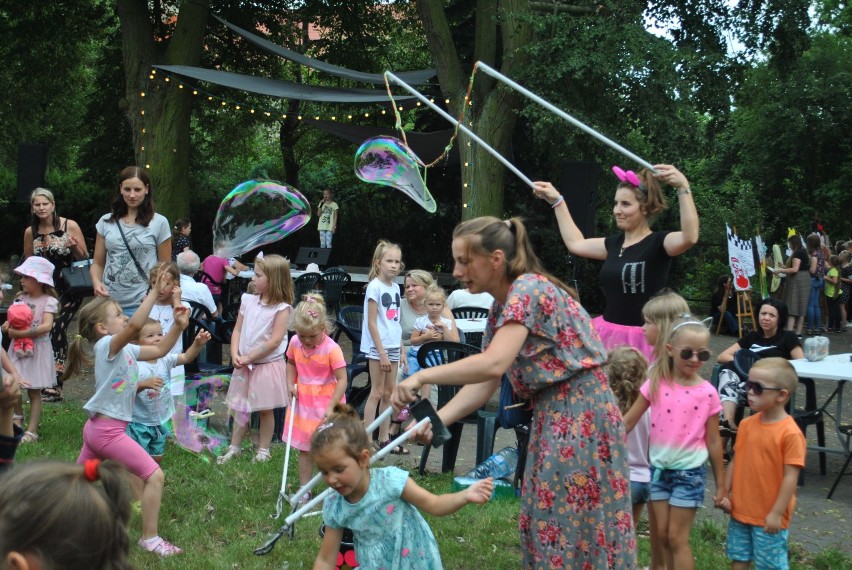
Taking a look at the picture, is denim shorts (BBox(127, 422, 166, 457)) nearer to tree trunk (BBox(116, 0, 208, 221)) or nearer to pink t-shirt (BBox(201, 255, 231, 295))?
pink t-shirt (BBox(201, 255, 231, 295))

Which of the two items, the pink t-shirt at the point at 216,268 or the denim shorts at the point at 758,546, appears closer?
the denim shorts at the point at 758,546

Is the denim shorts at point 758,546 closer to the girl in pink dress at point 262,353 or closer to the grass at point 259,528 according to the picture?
the grass at point 259,528

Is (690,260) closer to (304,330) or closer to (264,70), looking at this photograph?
(264,70)

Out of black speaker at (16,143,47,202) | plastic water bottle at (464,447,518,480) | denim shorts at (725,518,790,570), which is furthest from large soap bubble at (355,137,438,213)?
black speaker at (16,143,47,202)

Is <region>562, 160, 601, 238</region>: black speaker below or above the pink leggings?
above

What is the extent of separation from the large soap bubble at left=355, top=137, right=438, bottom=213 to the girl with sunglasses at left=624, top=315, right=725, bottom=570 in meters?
5.14

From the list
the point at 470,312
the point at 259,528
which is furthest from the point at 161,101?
the point at 259,528

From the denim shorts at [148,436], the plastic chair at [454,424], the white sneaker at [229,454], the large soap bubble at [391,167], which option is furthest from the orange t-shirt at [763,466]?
the large soap bubble at [391,167]

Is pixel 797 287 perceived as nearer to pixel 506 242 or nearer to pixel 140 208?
pixel 140 208

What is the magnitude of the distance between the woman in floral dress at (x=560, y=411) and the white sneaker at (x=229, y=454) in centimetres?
385

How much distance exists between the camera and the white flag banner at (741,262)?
14938 mm

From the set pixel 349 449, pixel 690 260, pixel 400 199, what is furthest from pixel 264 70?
pixel 349 449

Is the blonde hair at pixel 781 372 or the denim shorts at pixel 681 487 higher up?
the blonde hair at pixel 781 372

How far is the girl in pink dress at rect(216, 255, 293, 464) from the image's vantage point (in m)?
6.85
